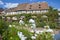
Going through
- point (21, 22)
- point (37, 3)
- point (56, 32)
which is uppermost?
point (37, 3)

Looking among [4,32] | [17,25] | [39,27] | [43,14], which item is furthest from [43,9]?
[4,32]

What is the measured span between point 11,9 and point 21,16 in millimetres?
300

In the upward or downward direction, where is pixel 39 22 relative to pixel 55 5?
downward

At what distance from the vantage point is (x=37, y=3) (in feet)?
13.5

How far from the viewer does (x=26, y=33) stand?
350cm

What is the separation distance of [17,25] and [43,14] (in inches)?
23.8

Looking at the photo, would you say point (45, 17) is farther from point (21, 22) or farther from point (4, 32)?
point (4, 32)

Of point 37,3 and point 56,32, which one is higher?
point 37,3

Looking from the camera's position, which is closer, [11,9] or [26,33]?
[26,33]

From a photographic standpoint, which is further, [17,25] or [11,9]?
[11,9]

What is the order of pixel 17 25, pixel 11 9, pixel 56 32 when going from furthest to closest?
pixel 11 9 < pixel 56 32 < pixel 17 25

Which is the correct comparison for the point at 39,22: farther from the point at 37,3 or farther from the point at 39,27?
the point at 37,3

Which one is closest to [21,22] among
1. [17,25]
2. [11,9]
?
[17,25]

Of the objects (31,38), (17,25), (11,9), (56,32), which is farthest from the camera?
(11,9)
